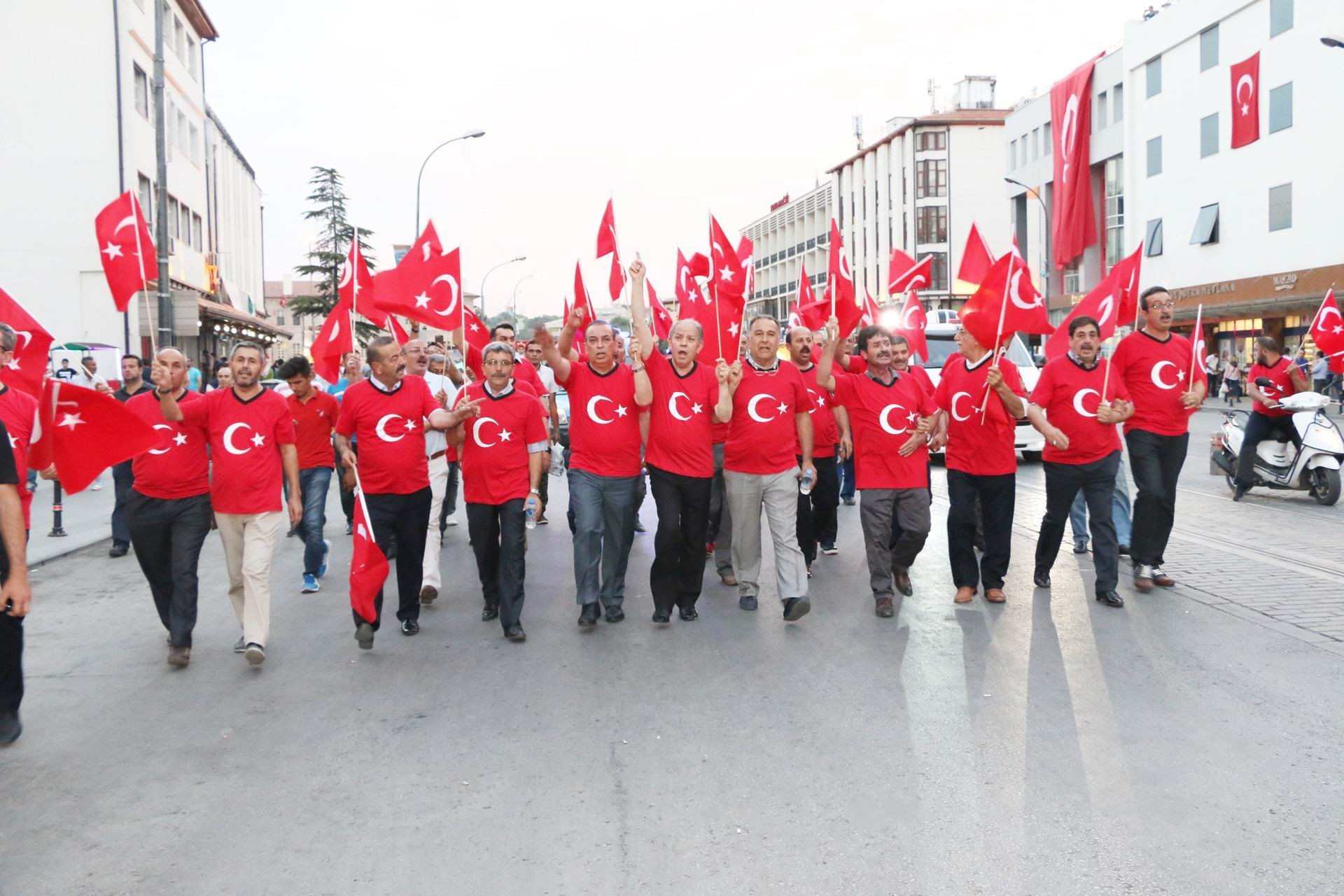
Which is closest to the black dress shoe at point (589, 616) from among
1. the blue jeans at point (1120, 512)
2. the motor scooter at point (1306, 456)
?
→ the blue jeans at point (1120, 512)

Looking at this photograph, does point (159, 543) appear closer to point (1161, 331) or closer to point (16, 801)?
point (16, 801)

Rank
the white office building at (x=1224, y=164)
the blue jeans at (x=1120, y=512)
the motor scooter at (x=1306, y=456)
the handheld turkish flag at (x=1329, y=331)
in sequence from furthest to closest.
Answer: the white office building at (x=1224, y=164), the handheld turkish flag at (x=1329, y=331), the motor scooter at (x=1306, y=456), the blue jeans at (x=1120, y=512)

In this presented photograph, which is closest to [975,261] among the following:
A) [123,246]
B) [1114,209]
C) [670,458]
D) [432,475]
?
[670,458]

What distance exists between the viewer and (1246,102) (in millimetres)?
38906

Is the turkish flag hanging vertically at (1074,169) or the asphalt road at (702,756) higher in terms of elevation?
the turkish flag hanging vertically at (1074,169)

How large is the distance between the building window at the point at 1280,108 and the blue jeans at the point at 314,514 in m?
36.8

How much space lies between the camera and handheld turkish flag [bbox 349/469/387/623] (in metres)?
6.71

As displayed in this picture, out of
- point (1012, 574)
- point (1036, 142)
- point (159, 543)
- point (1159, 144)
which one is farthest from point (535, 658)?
point (1036, 142)

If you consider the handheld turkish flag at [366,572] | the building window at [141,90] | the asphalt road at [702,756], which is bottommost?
the asphalt road at [702,756]

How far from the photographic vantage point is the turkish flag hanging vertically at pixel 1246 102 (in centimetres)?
3841

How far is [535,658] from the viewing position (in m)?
6.68

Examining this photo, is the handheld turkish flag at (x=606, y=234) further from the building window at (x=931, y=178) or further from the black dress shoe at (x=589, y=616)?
the building window at (x=931, y=178)

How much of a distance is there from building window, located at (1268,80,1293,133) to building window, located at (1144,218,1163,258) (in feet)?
25.1

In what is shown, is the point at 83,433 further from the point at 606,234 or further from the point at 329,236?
the point at 329,236
